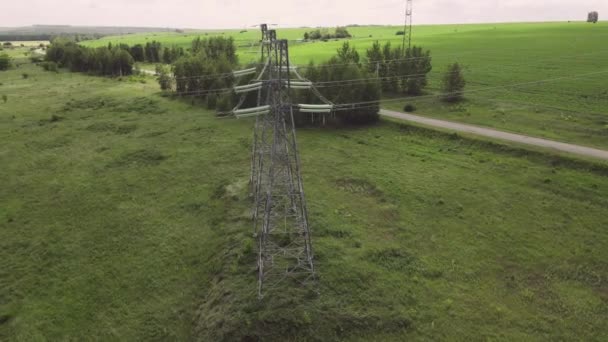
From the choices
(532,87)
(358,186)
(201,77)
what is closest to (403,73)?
(532,87)

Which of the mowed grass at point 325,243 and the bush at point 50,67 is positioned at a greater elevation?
the bush at point 50,67

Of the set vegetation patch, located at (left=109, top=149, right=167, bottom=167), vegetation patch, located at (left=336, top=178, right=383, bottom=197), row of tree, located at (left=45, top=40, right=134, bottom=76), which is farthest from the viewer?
row of tree, located at (left=45, top=40, right=134, bottom=76)

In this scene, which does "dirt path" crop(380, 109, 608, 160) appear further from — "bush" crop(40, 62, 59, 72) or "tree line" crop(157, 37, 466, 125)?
"bush" crop(40, 62, 59, 72)

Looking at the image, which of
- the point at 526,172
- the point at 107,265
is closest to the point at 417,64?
the point at 526,172

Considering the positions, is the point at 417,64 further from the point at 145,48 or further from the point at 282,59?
the point at 145,48

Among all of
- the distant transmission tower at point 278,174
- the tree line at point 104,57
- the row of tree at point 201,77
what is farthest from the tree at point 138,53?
A: the distant transmission tower at point 278,174

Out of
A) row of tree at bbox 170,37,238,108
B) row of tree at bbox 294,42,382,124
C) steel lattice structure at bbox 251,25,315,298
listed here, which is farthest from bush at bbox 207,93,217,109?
steel lattice structure at bbox 251,25,315,298

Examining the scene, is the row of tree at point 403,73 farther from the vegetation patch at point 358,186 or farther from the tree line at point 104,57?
the tree line at point 104,57
